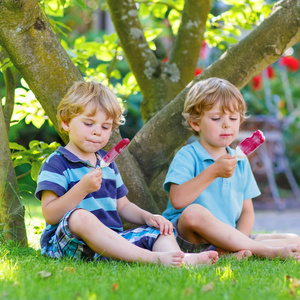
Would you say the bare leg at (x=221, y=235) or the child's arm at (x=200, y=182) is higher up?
the child's arm at (x=200, y=182)

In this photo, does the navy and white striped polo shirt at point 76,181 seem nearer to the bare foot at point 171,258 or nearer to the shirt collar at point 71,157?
the shirt collar at point 71,157

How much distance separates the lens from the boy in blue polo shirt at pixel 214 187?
225cm

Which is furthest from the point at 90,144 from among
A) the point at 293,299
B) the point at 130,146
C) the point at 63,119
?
the point at 293,299

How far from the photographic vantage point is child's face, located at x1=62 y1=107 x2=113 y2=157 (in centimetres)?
226

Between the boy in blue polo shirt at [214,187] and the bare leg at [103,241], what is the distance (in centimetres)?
36

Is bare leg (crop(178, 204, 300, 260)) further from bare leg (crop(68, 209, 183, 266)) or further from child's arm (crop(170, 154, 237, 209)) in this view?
bare leg (crop(68, 209, 183, 266))

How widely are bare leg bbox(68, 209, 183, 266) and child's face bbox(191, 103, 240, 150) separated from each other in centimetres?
78

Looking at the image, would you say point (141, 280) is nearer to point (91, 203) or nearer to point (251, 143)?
point (91, 203)

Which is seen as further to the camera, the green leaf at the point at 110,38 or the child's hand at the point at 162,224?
the green leaf at the point at 110,38

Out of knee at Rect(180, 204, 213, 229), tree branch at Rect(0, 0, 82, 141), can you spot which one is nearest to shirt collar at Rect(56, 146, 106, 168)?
tree branch at Rect(0, 0, 82, 141)

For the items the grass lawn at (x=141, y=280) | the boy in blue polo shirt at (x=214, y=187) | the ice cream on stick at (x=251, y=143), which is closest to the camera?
the grass lawn at (x=141, y=280)

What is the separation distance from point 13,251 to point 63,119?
0.69 meters

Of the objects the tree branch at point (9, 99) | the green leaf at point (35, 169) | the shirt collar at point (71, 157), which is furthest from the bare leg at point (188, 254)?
the tree branch at point (9, 99)

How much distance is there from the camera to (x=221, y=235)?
2.24 meters
